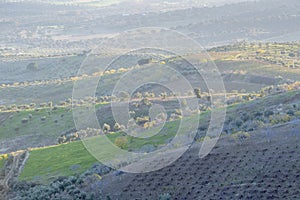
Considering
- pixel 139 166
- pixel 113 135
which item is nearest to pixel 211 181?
A: pixel 139 166

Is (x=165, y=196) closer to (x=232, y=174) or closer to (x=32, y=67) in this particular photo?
(x=232, y=174)

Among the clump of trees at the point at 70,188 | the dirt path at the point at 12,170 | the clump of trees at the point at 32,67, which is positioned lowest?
the clump of trees at the point at 32,67

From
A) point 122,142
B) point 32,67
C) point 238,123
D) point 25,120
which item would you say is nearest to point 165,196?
point 238,123

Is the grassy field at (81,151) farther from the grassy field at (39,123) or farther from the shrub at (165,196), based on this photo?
the grassy field at (39,123)

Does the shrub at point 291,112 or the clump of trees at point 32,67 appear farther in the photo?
the clump of trees at point 32,67

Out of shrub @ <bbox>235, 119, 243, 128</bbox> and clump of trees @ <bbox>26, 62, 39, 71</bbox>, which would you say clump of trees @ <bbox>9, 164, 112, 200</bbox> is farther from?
clump of trees @ <bbox>26, 62, 39, 71</bbox>

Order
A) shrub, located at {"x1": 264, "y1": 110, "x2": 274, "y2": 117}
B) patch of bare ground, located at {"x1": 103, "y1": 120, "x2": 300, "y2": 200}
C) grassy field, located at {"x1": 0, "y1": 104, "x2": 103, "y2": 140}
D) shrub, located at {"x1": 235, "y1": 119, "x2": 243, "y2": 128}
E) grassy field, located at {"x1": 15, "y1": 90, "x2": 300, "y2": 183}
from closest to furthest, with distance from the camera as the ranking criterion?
patch of bare ground, located at {"x1": 103, "y1": 120, "x2": 300, "y2": 200}, shrub, located at {"x1": 235, "y1": 119, "x2": 243, "y2": 128}, shrub, located at {"x1": 264, "y1": 110, "x2": 274, "y2": 117}, grassy field, located at {"x1": 15, "y1": 90, "x2": 300, "y2": 183}, grassy field, located at {"x1": 0, "y1": 104, "x2": 103, "y2": 140}

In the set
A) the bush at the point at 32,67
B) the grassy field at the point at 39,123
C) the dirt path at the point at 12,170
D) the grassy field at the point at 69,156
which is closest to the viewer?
the dirt path at the point at 12,170

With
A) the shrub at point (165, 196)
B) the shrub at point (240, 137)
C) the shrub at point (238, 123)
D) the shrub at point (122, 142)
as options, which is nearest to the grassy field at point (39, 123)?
the shrub at point (122, 142)

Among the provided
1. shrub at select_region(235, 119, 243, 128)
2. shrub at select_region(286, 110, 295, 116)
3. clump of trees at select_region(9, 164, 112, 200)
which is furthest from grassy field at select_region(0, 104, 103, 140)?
shrub at select_region(286, 110, 295, 116)
